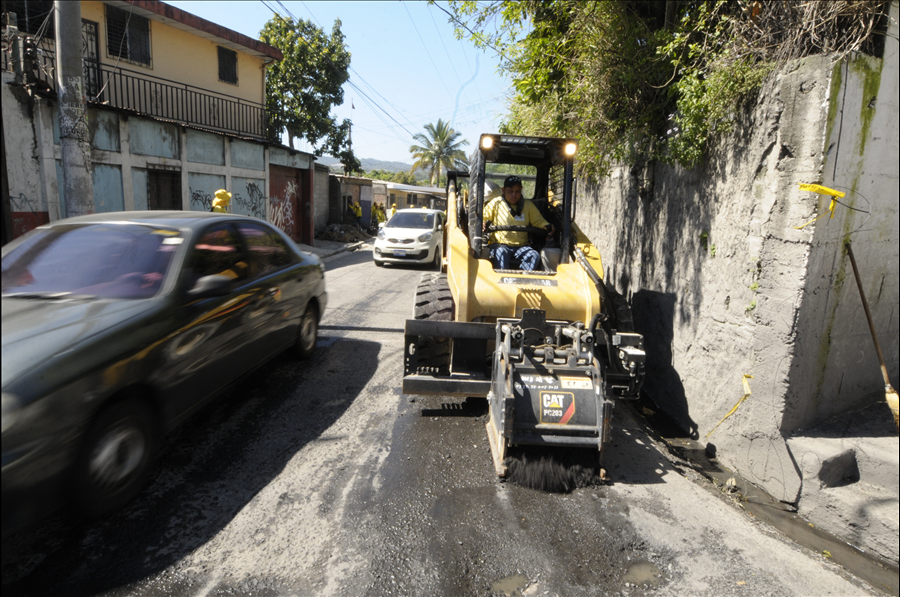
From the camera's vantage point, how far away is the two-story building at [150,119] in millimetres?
10094

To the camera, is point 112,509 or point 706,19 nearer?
point 112,509

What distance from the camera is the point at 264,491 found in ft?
11.9

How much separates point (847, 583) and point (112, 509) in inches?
172

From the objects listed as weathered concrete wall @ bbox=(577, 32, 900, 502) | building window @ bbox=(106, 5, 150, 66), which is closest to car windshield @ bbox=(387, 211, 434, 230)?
building window @ bbox=(106, 5, 150, 66)

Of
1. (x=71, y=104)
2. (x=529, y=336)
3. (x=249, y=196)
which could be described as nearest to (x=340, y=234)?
(x=249, y=196)

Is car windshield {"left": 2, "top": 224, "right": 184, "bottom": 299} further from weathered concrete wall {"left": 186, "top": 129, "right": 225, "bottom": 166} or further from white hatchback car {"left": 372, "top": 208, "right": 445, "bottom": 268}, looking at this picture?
weathered concrete wall {"left": 186, "top": 129, "right": 225, "bottom": 166}

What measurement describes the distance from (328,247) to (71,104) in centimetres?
1389

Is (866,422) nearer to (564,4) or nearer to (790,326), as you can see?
(790,326)

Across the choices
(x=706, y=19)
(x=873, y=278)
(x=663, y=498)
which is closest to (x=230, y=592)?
(x=663, y=498)

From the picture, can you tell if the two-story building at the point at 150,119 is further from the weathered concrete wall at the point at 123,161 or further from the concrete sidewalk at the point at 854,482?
the concrete sidewalk at the point at 854,482

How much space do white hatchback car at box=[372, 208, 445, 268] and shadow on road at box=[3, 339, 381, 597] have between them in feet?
29.0

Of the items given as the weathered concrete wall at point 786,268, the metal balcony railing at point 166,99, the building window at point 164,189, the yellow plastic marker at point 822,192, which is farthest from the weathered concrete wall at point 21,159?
the yellow plastic marker at point 822,192

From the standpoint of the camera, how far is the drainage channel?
3.43m

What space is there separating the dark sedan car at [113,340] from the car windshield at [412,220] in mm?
10246
